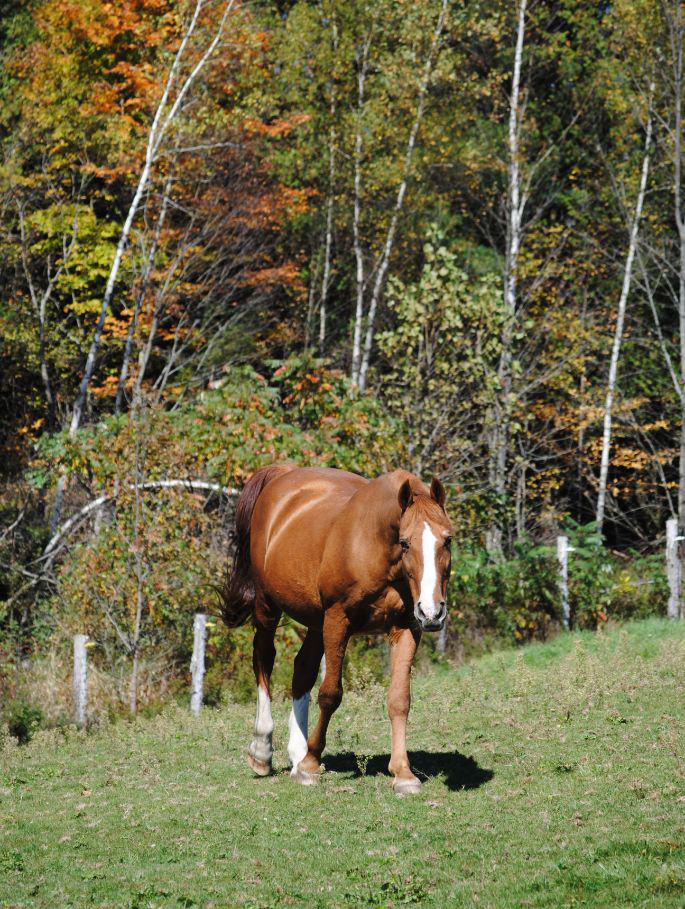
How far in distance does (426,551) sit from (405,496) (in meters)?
0.45

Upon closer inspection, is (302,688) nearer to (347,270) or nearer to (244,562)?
(244,562)

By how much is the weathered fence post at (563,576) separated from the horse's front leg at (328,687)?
9.87 meters

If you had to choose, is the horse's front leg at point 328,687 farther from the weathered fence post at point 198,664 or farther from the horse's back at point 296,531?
the weathered fence post at point 198,664

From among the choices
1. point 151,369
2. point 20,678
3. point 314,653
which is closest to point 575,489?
point 151,369

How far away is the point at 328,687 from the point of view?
825cm

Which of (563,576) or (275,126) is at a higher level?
(275,126)

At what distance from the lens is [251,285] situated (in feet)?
90.0

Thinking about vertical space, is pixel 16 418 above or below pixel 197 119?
below

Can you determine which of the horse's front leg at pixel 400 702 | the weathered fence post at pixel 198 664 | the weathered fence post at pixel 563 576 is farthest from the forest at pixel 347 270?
the horse's front leg at pixel 400 702

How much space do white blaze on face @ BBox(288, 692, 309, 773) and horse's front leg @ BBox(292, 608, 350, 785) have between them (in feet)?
0.90

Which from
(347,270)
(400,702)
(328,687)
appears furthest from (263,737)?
(347,270)

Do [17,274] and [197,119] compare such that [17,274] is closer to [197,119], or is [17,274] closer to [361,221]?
[197,119]

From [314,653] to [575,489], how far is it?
2222 cm

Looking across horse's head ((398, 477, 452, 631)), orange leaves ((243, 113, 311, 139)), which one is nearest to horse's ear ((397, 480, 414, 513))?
horse's head ((398, 477, 452, 631))
